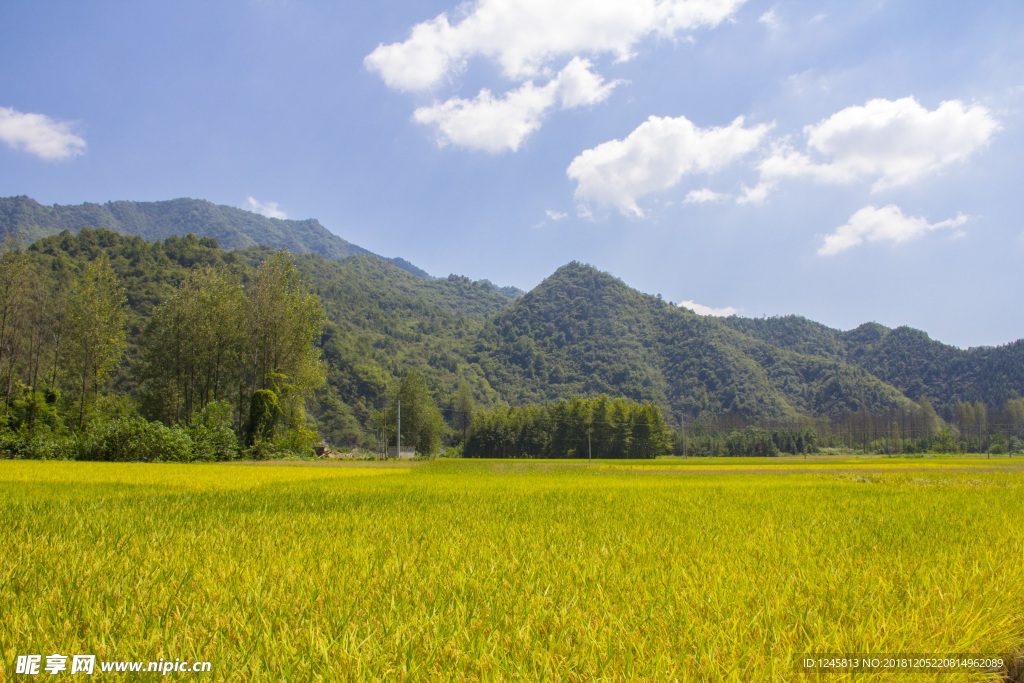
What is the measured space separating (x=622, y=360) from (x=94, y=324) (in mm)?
133704

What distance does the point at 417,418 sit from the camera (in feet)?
230

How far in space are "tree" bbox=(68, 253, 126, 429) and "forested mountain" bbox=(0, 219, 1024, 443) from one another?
4920 cm

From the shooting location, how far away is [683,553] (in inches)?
116

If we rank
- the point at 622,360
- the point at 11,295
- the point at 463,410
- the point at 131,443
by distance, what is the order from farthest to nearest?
1. the point at 622,360
2. the point at 463,410
3. the point at 11,295
4. the point at 131,443

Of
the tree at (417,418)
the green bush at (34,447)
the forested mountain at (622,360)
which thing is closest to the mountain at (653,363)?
the forested mountain at (622,360)

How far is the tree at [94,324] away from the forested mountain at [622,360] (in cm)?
4920

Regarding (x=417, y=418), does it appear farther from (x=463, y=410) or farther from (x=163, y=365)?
(x=163, y=365)

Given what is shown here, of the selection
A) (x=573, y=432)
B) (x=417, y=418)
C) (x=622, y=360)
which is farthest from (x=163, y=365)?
(x=622, y=360)

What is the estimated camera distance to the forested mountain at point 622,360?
10094 cm

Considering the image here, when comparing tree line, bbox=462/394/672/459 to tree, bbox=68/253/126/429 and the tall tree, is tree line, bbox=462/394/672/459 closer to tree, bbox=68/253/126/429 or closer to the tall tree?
tree, bbox=68/253/126/429

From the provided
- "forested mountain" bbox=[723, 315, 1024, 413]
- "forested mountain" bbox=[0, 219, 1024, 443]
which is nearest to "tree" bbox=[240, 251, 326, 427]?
"forested mountain" bbox=[0, 219, 1024, 443]

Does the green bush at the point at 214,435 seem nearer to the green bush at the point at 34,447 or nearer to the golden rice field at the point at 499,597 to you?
the green bush at the point at 34,447

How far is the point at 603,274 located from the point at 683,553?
189993mm

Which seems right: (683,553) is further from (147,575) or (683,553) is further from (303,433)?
(303,433)
